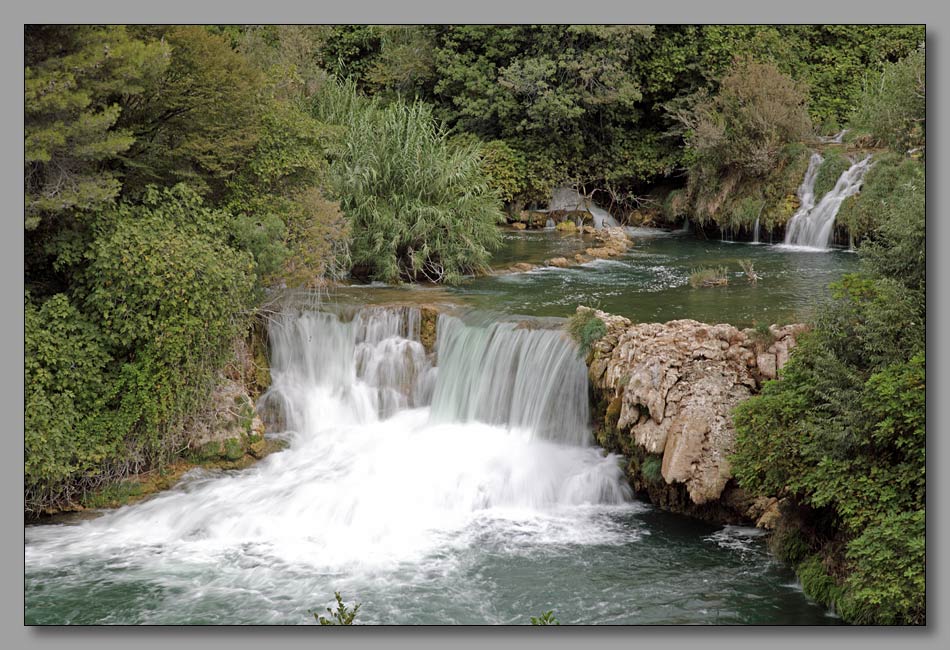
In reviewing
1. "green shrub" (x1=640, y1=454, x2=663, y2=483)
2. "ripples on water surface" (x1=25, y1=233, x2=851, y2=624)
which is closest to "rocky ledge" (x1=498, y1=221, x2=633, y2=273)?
"ripples on water surface" (x1=25, y1=233, x2=851, y2=624)

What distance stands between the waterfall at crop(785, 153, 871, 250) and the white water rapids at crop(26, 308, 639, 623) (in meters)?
8.34

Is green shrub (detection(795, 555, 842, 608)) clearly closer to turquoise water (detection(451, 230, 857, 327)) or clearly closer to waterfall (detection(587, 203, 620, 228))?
turquoise water (detection(451, 230, 857, 327))

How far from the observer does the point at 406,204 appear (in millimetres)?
14891

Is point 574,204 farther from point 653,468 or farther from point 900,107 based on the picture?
point 653,468

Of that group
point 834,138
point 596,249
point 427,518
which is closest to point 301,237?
point 427,518

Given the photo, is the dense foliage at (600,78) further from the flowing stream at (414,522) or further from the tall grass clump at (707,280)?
the flowing stream at (414,522)

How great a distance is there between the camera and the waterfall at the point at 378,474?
356 inches

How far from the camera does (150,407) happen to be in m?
10.1

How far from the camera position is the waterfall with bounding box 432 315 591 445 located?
36.4 ft

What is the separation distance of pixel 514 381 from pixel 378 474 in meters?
1.97

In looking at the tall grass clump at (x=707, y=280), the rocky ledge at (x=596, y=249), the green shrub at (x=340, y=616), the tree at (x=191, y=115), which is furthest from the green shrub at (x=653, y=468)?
the rocky ledge at (x=596, y=249)

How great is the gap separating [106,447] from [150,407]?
0.56 m

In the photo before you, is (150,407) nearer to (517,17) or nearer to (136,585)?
(136,585)

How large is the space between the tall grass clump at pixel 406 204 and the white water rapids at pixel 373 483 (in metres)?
2.30
